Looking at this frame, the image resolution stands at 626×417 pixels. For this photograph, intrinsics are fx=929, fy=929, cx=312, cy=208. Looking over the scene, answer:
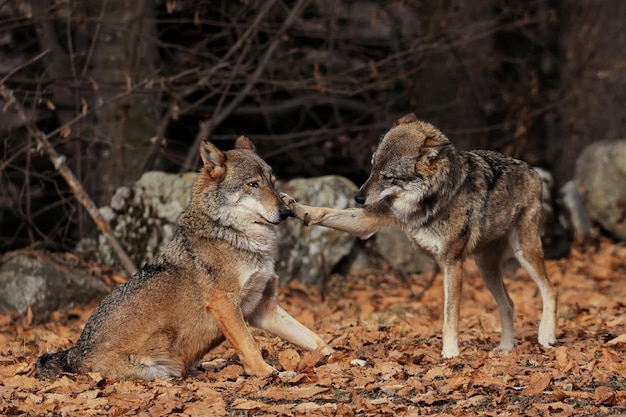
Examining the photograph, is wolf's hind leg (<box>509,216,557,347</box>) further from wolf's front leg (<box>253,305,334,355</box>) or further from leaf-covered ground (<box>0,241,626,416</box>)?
wolf's front leg (<box>253,305,334,355</box>)

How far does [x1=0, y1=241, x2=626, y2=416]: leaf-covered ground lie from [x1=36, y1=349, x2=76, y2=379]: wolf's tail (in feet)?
0.29

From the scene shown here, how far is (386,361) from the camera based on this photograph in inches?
280

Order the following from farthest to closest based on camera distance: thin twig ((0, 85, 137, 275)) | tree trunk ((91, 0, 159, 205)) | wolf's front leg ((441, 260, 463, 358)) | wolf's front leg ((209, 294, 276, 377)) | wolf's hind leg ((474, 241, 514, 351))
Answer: tree trunk ((91, 0, 159, 205))
thin twig ((0, 85, 137, 275))
wolf's hind leg ((474, 241, 514, 351))
wolf's front leg ((441, 260, 463, 358))
wolf's front leg ((209, 294, 276, 377))

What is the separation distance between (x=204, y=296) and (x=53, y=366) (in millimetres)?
1219

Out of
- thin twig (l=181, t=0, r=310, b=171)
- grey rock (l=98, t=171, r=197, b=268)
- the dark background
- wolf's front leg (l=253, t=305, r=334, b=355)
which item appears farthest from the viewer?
thin twig (l=181, t=0, r=310, b=171)

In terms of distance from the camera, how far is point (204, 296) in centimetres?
691

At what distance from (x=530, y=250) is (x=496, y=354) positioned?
1.16m

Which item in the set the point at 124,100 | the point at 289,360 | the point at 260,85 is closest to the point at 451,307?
the point at 289,360

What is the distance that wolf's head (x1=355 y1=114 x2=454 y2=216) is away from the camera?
754 centimetres

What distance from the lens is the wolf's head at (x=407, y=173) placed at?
7.54m

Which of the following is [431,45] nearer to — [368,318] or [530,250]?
[368,318]

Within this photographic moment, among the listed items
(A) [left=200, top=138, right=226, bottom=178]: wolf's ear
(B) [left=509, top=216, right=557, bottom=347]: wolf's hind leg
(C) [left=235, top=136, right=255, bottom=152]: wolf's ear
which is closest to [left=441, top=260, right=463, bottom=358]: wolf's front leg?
(B) [left=509, top=216, right=557, bottom=347]: wolf's hind leg

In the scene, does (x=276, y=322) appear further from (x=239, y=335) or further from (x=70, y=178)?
(x=70, y=178)

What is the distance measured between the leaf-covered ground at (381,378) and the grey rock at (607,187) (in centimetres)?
488
